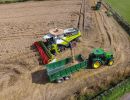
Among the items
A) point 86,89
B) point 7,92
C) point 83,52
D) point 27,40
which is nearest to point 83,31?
point 83,52

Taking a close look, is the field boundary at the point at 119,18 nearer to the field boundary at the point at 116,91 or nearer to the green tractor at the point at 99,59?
the green tractor at the point at 99,59

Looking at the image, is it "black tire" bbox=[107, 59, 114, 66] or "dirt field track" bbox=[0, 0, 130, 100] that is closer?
"dirt field track" bbox=[0, 0, 130, 100]

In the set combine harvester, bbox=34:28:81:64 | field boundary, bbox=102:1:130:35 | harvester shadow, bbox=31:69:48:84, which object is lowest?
harvester shadow, bbox=31:69:48:84

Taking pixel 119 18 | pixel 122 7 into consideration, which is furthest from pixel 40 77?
pixel 122 7

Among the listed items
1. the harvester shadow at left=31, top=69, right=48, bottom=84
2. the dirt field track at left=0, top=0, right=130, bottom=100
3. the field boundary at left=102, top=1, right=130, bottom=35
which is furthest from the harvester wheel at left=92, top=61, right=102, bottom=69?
the field boundary at left=102, top=1, right=130, bottom=35

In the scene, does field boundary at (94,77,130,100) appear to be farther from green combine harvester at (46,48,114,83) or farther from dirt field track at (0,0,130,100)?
green combine harvester at (46,48,114,83)
